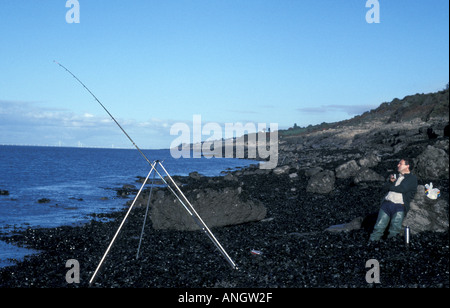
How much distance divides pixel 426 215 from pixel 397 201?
1.81m

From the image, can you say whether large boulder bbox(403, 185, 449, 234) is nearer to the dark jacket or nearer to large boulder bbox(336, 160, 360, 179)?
the dark jacket

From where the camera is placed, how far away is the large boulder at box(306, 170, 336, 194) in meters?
24.6

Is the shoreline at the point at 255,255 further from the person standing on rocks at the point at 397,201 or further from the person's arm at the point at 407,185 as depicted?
the person's arm at the point at 407,185

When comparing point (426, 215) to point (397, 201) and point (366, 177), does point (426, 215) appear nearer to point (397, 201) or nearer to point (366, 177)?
point (397, 201)

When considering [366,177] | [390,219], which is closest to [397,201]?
[390,219]

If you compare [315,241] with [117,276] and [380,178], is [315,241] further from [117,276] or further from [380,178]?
[380,178]

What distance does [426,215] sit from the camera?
1237 cm

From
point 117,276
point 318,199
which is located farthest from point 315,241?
point 318,199

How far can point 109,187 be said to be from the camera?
44500 millimetres

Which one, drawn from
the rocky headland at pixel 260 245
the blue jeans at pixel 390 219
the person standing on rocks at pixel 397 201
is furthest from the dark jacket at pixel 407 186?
the rocky headland at pixel 260 245

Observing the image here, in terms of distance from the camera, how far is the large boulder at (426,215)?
39.8 ft

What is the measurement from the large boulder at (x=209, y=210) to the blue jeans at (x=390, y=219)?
625 cm

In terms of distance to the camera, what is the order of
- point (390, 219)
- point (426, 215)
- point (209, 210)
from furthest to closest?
point (209, 210) < point (426, 215) < point (390, 219)

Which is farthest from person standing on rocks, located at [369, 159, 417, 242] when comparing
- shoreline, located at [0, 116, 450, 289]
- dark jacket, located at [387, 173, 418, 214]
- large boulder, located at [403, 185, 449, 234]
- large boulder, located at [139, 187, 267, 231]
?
large boulder, located at [139, 187, 267, 231]
